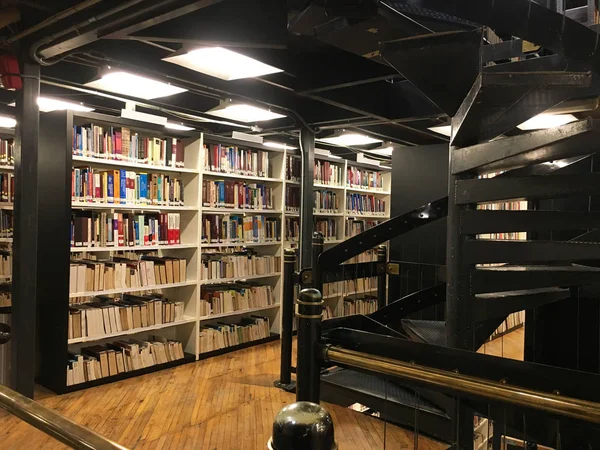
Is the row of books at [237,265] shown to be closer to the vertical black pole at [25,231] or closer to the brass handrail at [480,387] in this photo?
the vertical black pole at [25,231]

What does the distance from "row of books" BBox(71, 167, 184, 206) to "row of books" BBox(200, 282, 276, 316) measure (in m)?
0.98

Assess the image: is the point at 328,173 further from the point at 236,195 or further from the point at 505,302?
the point at 505,302

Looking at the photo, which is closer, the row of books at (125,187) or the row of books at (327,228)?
the row of books at (125,187)

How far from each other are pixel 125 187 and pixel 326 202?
3.01 metres

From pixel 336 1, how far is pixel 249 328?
13.8ft

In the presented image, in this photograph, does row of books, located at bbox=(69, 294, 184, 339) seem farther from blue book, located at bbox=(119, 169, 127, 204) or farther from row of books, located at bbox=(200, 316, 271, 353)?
blue book, located at bbox=(119, 169, 127, 204)

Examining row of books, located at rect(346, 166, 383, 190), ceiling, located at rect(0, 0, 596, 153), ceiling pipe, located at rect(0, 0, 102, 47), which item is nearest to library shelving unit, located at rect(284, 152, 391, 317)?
row of books, located at rect(346, 166, 383, 190)

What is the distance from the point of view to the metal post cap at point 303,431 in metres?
0.78

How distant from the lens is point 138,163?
435cm

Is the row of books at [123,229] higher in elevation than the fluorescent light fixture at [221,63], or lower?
lower

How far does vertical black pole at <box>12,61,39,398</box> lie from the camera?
336 centimetres

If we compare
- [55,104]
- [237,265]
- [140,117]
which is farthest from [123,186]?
[237,265]

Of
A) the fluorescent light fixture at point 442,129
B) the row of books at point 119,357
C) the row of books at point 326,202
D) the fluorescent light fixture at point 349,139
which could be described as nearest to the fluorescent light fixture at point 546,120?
the fluorescent light fixture at point 442,129

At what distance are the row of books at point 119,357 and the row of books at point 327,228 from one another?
263 cm
